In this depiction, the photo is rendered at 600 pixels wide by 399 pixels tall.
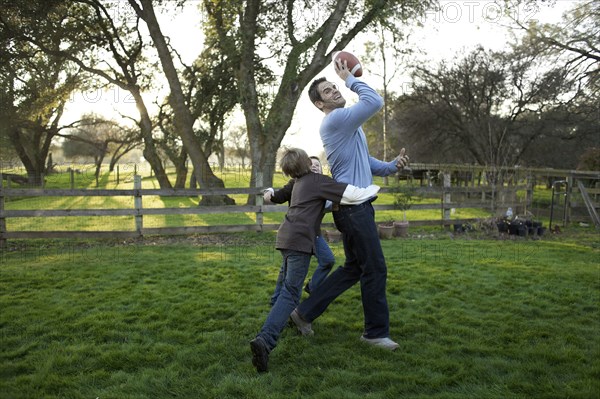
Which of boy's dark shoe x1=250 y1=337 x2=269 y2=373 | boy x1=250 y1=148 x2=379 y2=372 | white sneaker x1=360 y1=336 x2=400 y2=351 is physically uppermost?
boy x1=250 y1=148 x2=379 y2=372

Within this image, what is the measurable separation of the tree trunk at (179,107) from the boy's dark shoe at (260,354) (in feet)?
40.1

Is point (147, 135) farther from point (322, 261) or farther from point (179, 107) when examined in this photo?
point (322, 261)

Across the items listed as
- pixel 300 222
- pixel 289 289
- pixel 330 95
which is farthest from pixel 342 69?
pixel 289 289

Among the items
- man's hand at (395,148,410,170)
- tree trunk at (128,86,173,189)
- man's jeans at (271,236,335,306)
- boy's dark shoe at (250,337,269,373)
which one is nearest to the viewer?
boy's dark shoe at (250,337,269,373)

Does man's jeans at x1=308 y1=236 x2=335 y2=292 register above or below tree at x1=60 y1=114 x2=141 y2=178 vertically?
below

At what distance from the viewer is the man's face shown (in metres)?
3.50

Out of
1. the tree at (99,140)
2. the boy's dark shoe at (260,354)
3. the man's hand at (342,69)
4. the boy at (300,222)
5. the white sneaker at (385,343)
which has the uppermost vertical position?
the tree at (99,140)

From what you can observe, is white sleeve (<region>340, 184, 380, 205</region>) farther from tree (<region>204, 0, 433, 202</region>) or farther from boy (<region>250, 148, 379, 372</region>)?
tree (<region>204, 0, 433, 202</region>)

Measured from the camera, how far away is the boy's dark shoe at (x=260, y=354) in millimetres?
3066

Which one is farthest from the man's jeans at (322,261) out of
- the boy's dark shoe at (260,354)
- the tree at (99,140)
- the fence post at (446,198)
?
the tree at (99,140)

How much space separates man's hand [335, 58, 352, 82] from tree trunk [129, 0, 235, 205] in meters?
11.6

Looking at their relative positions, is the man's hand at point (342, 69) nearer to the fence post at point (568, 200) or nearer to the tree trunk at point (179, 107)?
the fence post at point (568, 200)

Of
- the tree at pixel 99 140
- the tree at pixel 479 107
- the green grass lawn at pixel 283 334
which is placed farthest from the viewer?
the tree at pixel 99 140

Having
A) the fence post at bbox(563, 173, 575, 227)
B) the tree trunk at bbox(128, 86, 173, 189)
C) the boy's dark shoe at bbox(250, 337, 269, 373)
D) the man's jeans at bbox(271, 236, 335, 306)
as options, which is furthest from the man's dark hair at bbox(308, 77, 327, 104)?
the tree trunk at bbox(128, 86, 173, 189)
